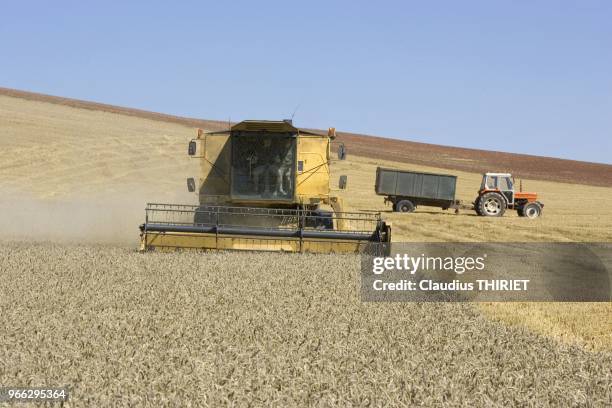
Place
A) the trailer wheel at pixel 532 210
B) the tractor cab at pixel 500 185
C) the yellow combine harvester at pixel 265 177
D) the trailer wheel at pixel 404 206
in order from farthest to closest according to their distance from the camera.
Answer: the trailer wheel at pixel 404 206, the tractor cab at pixel 500 185, the trailer wheel at pixel 532 210, the yellow combine harvester at pixel 265 177

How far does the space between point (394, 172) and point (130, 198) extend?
8759 mm

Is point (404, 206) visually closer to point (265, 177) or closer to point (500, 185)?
point (500, 185)

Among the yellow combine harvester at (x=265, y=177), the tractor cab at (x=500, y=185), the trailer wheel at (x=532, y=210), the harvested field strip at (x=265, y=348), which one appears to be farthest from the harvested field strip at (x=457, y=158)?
the harvested field strip at (x=265, y=348)

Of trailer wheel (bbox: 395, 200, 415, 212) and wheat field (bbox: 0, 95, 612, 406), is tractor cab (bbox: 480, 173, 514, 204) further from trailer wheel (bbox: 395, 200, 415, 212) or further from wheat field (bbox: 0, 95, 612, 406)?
wheat field (bbox: 0, 95, 612, 406)

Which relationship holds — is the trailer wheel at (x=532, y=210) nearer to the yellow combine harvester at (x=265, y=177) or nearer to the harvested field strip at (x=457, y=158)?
the yellow combine harvester at (x=265, y=177)

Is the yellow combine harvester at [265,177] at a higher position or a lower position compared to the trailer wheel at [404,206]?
higher

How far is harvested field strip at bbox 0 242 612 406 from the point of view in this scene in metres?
5.45

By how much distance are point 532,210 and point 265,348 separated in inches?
876

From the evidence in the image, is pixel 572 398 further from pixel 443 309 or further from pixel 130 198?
pixel 130 198

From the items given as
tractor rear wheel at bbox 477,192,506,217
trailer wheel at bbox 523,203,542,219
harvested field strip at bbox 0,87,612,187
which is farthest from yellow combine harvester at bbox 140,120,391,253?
harvested field strip at bbox 0,87,612,187

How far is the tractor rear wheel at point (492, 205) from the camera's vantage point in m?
27.4

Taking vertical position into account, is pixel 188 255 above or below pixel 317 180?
below

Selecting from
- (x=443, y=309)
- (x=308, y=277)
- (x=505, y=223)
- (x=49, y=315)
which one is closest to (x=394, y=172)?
(x=505, y=223)

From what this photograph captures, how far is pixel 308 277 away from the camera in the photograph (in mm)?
11195
